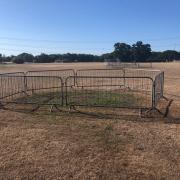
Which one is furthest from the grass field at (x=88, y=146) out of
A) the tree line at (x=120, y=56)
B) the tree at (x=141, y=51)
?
the tree at (x=141, y=51)

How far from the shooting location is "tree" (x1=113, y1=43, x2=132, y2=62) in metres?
128

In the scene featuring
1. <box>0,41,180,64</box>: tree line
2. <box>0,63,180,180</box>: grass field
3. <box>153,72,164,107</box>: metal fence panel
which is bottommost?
<box>0,63,180,180</box>: grass field

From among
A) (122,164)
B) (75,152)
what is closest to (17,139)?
(75,152)

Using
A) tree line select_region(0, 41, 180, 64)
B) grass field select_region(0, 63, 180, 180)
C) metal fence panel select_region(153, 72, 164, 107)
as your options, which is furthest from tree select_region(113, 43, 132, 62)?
grass field select_region(0, 63, 180, 180)

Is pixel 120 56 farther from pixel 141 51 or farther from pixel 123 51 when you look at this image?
pixel 141 51

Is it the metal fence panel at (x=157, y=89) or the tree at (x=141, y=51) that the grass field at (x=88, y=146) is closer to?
the metal fence panel at (x=157, y=89)

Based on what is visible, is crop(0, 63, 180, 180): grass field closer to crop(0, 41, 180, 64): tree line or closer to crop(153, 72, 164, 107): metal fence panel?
crop(153, 72, 164, 107): metal fence panel

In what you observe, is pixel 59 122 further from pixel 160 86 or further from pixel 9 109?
pixel 160 86

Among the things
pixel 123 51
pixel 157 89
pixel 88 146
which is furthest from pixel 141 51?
pixel 88 146

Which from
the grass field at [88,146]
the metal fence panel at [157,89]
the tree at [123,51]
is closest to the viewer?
the grass field at [88,146]

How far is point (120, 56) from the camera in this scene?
419ft

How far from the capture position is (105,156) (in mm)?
7125

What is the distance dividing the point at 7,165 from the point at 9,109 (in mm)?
6300

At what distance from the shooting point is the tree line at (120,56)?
12781 centimetres
